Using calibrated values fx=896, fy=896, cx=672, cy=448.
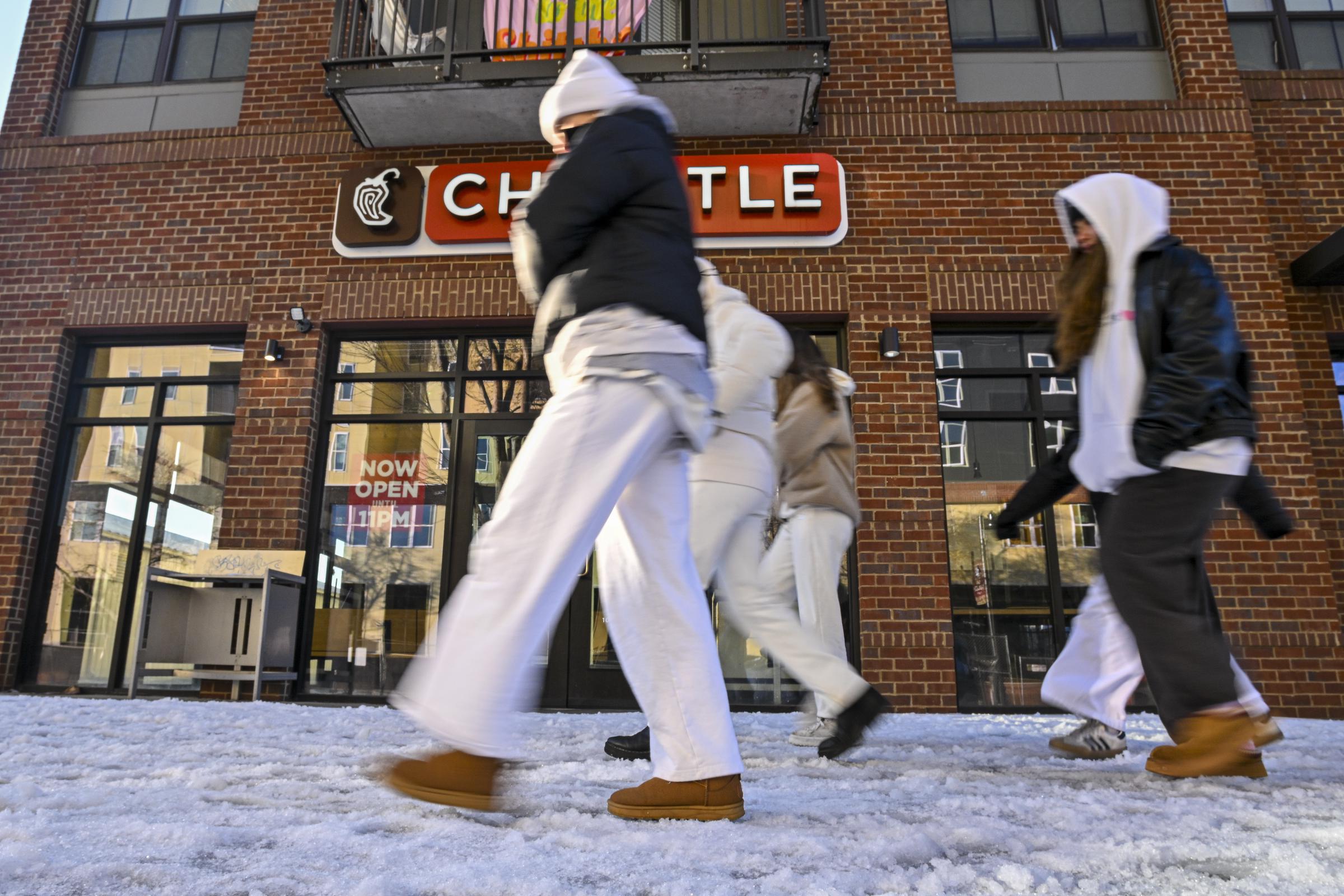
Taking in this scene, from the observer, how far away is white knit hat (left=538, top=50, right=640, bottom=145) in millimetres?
2102

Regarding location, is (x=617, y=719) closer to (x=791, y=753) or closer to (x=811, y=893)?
(x=791, y=753)

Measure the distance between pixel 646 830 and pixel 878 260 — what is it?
582 centimetres

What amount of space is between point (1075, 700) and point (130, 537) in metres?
6.88

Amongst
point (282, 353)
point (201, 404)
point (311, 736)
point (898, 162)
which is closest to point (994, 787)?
point (311, 736)

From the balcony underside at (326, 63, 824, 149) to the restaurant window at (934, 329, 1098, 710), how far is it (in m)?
2.21

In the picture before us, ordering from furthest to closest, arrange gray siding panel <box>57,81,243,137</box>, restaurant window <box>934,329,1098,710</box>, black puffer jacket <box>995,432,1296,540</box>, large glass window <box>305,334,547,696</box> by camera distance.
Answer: gray siding panel <box>57,81,243,137</box>, large glass window <box>305,334,547,696</box>, restaurant window <box>934,329,1098,710</box>, black puffer jacket <box>995,432,1296,540</box>

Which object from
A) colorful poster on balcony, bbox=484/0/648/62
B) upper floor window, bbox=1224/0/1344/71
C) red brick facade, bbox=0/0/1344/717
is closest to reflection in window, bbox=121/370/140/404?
red brick facade, bbox=0/0/1344/717

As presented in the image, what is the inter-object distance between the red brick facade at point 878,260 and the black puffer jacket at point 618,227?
15.6ft

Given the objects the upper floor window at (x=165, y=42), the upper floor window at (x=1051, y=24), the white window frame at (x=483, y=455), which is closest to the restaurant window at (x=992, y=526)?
the upper floor window at (x=1051, y=24)

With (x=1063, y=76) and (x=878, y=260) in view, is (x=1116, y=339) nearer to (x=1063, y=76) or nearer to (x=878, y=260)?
(x=878, y=260)

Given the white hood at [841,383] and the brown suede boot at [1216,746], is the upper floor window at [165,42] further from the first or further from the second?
the brown suede boot at [1216,746]

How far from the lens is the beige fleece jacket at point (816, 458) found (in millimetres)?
3691

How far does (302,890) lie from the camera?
1327mm

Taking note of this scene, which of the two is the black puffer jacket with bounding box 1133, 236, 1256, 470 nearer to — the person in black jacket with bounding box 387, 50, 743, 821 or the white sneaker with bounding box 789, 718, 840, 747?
the person in black jacket with bounding box 387, 50, 743, 821
